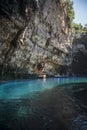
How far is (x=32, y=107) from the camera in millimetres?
15125

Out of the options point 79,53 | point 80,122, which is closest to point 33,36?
point 79,53

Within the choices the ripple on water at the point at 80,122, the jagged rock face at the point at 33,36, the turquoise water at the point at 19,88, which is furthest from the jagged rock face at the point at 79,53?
the ripple on water at the point at 80,122

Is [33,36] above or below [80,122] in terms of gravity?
above

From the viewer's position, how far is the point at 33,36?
3928 cm

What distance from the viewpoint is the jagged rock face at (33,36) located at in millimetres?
31953

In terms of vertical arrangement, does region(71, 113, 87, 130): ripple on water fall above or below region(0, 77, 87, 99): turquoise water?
below

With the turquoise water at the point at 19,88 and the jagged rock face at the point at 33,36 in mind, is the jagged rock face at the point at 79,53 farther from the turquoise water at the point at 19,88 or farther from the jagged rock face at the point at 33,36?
the turquoise water at the point at 19,88

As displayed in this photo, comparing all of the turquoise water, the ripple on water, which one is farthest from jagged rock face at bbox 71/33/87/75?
the ripple on water

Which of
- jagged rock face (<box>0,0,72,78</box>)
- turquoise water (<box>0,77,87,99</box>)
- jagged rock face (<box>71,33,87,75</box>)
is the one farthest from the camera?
jagged rock face (<box>71,33,87,75</box>)

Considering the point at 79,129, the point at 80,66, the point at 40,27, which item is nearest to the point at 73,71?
the point at 80,66

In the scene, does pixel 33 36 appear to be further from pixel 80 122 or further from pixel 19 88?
pixel 80 122

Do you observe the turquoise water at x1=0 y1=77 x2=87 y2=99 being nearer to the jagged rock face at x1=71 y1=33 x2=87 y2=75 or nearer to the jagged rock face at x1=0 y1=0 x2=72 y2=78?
the jagged rock face at x1=0 y1=0 x2=72 y2=78

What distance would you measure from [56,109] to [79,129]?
176 inches

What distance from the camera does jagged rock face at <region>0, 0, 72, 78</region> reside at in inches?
1258
